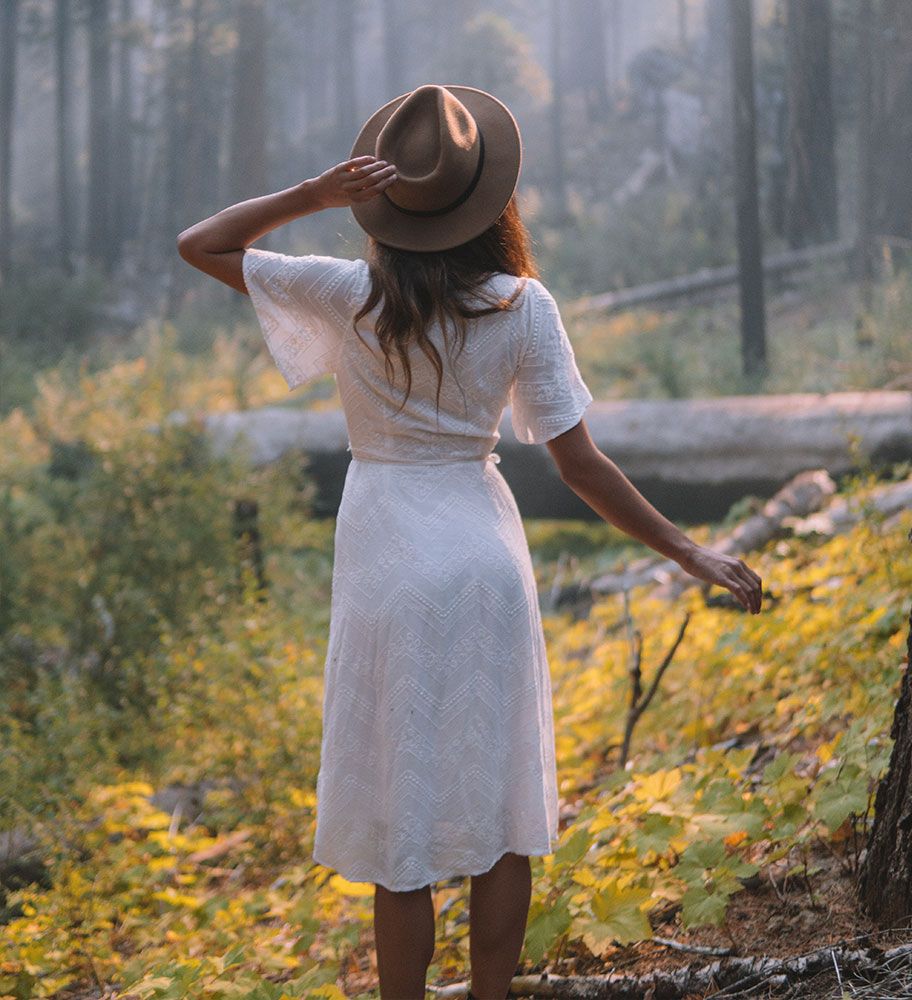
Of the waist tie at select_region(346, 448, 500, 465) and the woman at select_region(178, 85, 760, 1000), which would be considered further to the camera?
the waist tie at select_region(346, 448, 500, 465)

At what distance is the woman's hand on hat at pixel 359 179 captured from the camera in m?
2.22

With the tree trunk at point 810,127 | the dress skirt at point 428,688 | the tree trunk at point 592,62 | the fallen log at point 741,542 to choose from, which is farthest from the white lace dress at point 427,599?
the tree trunk at point 592,62

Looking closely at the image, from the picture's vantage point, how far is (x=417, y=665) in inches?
91.0

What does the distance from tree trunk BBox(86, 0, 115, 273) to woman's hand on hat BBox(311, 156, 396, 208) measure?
20.7 metres

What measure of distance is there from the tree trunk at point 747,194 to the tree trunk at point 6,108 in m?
12.8

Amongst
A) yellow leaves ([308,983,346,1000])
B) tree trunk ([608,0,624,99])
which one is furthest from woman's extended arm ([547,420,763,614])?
tree trunk ([608,0,624,99])

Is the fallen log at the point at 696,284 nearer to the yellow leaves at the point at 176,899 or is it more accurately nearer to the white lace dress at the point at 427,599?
the yellow leaves at the point at 176,899

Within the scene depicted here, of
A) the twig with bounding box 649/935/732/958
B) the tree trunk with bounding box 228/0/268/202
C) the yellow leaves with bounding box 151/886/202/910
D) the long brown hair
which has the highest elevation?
the tree trunk with bounding box 228/0/268/202

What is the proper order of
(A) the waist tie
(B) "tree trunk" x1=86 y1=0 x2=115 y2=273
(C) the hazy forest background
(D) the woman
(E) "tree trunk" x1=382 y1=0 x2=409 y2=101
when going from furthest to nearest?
(E) "tree trunk" x1=382 y1=0 x2=409 y2=101 → (B) "tree trunk" x1=86 y1=0 x2=115 y2=273 → (C) the hazy forest background → (A) the waist tie → (D) the woman

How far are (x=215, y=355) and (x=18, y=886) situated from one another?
40.8 feet

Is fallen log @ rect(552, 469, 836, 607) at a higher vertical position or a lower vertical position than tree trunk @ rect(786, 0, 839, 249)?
lower

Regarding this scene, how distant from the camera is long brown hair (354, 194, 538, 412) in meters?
2.26

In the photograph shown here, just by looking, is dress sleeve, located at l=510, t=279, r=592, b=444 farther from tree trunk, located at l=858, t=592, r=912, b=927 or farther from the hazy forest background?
tree trunk, located at l=858, t=592, r=912, b=927

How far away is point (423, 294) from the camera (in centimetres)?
227
